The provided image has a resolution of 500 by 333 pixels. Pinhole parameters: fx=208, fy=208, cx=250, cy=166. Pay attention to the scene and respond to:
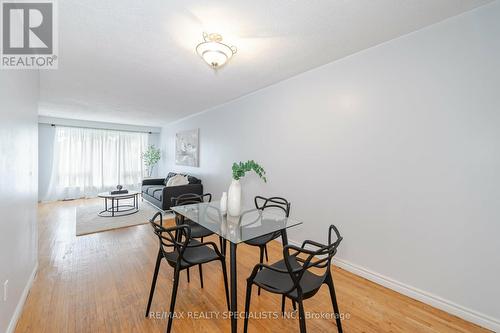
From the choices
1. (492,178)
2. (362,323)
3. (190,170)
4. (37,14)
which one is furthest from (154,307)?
(190,170)

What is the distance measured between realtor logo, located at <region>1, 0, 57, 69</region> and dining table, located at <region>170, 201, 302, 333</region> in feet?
5.81

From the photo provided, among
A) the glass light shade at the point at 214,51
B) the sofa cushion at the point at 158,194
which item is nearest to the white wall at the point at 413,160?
the glass light shade at the point at 214,51

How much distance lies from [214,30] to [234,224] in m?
1.76

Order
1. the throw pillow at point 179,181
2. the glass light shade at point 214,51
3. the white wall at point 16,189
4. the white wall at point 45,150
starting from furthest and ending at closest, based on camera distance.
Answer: the white wall at point 45,150
the throw pillow at point 179,181
the glass light shade at point 214,51
the white wall at point 16,189

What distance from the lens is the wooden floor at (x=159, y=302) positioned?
1608mm

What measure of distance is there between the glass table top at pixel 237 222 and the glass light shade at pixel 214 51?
4.93 feet

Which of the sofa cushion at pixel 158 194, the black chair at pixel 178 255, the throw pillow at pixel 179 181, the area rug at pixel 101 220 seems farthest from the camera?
the throw pillow at pixel 179 181

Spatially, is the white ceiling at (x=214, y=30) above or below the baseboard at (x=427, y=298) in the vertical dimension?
above

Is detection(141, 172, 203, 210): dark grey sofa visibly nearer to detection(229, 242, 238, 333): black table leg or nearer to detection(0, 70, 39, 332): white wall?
detection(0, 70, 39, 332): white wall

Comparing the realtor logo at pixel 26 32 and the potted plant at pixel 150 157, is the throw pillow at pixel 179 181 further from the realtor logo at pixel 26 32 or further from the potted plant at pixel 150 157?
the realtor logo at pixel 26 32

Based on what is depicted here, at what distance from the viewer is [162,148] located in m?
7.41

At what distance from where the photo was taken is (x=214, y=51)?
1.88m

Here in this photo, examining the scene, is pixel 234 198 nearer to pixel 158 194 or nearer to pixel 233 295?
pixel 233 295

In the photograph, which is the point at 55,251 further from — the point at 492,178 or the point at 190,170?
the point at 492,178
